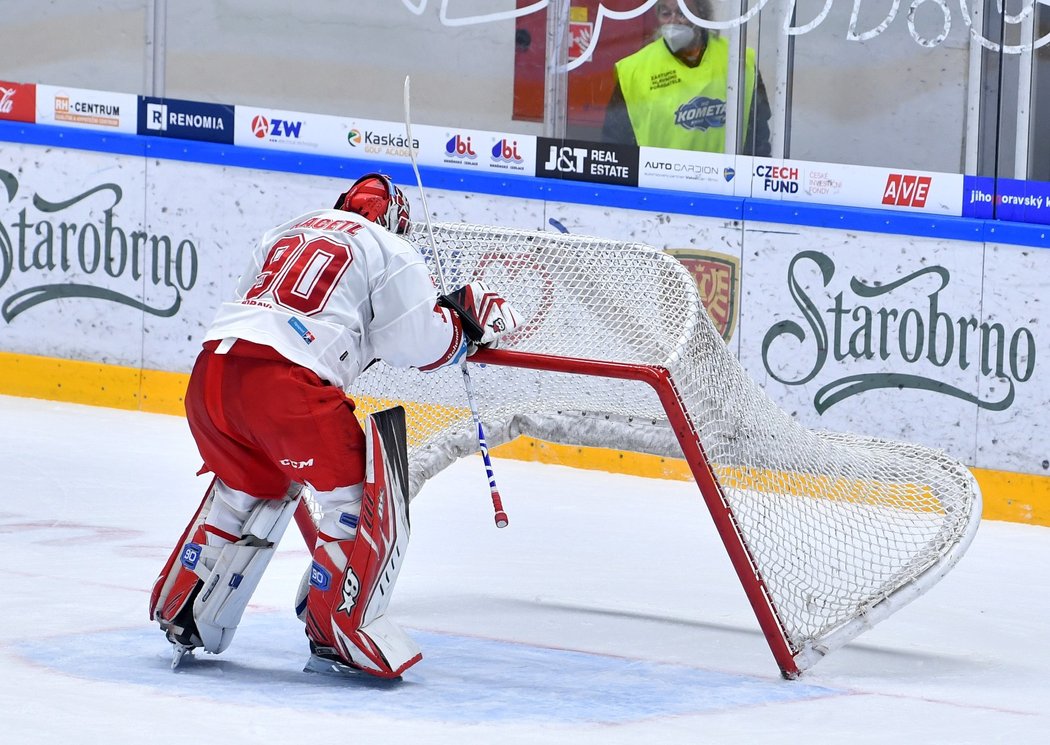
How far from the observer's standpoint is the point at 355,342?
357 centimetres

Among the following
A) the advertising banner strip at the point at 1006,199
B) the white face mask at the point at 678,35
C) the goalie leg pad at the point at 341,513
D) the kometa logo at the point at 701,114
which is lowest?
the goalie leg pad at the point at 341,513

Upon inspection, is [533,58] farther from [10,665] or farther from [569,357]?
[10,665]

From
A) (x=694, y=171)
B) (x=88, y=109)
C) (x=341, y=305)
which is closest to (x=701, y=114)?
(x=694, y=171)

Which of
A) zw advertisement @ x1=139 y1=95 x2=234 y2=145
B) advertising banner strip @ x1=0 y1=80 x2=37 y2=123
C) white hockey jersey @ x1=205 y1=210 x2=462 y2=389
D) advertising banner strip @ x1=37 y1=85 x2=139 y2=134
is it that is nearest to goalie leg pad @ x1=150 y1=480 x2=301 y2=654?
white hockey jersey @ x1=205 y1=210 x2=462 y2=389

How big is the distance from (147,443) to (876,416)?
2.59 meters

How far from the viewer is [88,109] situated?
293 inches

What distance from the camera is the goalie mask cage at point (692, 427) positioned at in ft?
12.5

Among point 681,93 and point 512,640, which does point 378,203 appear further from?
point 681,93

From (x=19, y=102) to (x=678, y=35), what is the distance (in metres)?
2.78

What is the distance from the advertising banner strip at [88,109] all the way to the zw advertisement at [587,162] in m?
1.74

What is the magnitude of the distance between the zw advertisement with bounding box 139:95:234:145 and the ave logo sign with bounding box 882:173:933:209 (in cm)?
264

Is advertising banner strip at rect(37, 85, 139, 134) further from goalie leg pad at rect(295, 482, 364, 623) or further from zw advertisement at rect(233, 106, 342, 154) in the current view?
goalie leg pad at rect(295, 482, 364, 623)

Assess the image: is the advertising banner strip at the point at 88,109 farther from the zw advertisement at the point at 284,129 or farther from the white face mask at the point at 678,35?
the white face mask at the point at 678,35

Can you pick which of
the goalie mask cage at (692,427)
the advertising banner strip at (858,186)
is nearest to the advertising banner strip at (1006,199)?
the advertising banner strip at (858,186)
